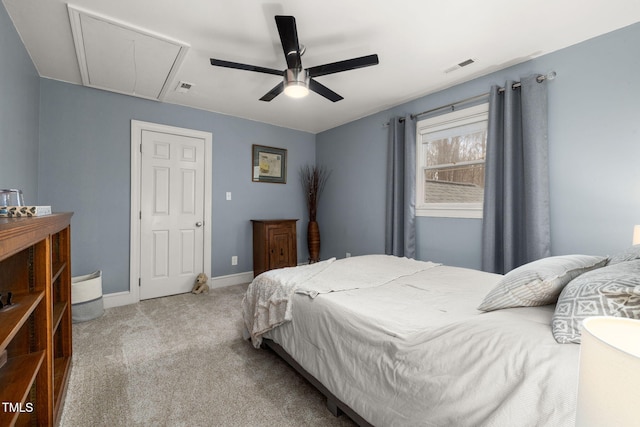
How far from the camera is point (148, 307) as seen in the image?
10.4 feet

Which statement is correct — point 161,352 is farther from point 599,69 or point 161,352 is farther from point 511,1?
point 599,69

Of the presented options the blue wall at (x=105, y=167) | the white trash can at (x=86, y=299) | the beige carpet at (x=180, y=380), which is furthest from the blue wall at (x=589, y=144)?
the white trash can at (x=86, y=299)

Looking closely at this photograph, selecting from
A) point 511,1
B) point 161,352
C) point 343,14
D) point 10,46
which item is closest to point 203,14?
point 343,14

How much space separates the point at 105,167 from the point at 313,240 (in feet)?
9.59

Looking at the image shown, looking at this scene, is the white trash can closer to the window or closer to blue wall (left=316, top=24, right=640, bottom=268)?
the window

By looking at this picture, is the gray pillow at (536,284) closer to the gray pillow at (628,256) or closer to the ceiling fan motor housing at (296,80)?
the gray pillow at (628,256)

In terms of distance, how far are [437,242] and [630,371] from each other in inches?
119

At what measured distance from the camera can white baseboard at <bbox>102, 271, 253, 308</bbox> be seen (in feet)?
10.4

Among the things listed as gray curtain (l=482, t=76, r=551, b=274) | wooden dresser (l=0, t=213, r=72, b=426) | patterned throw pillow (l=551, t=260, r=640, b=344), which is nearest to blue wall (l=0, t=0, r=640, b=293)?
gray curtain (l=482, t=76, r=551, b=274)

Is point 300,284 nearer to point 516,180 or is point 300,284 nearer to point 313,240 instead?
point 516,180

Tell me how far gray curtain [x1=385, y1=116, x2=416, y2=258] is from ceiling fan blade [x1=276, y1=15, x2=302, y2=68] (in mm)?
1793

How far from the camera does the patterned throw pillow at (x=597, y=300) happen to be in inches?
31.7

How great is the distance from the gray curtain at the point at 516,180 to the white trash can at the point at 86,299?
152 inches

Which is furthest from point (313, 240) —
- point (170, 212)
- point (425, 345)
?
point (425, 345)
